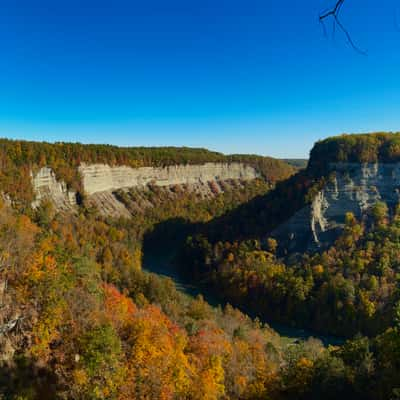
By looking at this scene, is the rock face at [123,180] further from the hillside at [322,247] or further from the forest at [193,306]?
the hillside at [322,247]

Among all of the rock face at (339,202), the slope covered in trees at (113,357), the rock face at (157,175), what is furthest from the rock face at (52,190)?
the slope covered in trees at (113,357)

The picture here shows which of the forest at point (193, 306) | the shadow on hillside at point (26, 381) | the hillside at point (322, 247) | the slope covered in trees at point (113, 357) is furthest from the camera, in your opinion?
the hillside at point (322, 247)

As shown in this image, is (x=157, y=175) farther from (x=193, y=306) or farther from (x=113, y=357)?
(x=113, y=357)

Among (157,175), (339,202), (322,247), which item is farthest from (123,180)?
(322,247)

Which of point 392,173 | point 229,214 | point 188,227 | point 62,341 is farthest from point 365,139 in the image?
point 62,341

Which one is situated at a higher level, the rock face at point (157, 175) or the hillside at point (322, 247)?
the rock face at point (157, 175)

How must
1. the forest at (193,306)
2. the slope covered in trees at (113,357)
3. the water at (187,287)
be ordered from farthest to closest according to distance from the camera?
the water at (187,287)
the forest at (193,306)
the slope covered in trees at (113,357)
